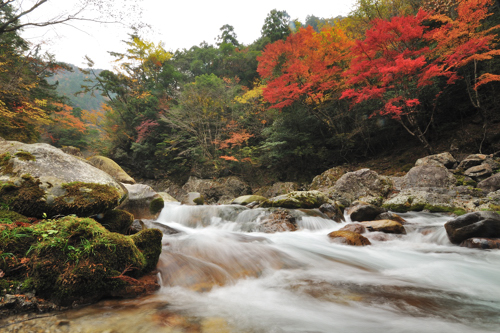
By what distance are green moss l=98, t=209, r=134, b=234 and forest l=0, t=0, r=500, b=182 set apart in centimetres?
785

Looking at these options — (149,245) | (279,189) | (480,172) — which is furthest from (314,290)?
(279,189)

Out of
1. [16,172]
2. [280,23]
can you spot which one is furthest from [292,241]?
[280,23]

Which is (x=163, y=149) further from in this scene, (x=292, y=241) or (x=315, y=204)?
(x=292, y=241)

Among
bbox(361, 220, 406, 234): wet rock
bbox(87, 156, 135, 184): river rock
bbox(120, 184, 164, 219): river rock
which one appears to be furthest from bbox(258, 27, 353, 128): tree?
bbox(87, 156, 135, 184): river rock

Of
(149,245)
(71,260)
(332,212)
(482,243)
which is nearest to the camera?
(71,260)

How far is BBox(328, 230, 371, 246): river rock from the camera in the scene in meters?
4.98

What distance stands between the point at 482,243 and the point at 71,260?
21.8 ft

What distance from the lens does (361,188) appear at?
9.52 m

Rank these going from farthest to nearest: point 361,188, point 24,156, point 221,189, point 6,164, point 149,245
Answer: point 221,189
point 361,188
point 24,156
point 6,164
point 149,245

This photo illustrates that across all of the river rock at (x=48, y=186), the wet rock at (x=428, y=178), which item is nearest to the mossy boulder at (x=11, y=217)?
the river rock at (x=48, y=186)

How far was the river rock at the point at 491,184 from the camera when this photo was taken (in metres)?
6.92

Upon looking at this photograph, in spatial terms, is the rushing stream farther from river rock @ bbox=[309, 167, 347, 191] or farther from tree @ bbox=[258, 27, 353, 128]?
tree @ bbox=[258, 27, 353, 128]

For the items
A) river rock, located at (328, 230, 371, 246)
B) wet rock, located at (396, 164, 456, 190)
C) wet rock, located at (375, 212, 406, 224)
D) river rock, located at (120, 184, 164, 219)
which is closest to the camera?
river rock, located at (328, 230, 371, 246)

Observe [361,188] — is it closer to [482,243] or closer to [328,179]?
[328,179]
